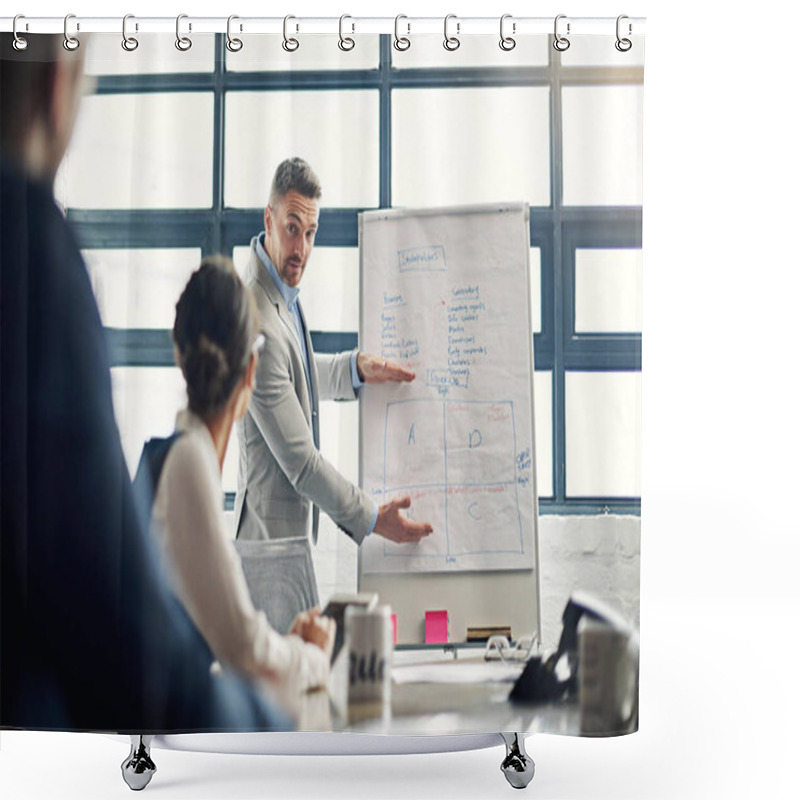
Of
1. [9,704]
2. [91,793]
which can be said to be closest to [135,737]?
[91,793]

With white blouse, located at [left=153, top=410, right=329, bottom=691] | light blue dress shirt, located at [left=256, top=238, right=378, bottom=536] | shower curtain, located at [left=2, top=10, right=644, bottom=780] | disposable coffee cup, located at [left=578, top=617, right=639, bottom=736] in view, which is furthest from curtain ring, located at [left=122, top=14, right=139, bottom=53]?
disposable coffee cup, located at [left=578, top=617, right=639, bottom=736]

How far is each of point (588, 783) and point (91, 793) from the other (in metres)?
1.08

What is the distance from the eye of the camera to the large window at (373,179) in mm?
1988

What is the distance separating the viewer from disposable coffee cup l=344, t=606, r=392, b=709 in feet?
6.41

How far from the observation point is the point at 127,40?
2004 millimetres

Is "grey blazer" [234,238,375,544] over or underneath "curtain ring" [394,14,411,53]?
underneath

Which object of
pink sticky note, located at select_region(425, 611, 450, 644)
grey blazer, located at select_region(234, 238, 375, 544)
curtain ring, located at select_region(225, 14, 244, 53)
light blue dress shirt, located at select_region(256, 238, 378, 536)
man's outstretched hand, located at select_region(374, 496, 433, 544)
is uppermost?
curtain ring, located at select_region(225, 14, 244, 53)

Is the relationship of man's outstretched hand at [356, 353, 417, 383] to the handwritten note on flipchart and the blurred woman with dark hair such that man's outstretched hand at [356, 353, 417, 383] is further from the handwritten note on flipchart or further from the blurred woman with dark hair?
the blurred woman with dark hair

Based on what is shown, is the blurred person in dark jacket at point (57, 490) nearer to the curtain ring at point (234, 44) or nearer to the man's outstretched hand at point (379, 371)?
the curtain ring at point (234, 44)

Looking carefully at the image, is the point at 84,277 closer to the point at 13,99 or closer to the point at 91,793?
the point at 13,99

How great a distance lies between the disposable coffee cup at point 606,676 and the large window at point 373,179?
260mm

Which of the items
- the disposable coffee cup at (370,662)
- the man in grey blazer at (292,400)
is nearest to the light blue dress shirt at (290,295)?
the man in grey blazer at (292,400)

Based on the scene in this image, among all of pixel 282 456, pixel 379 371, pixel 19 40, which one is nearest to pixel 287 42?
pixel 19 40

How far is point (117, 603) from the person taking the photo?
1.98 m
